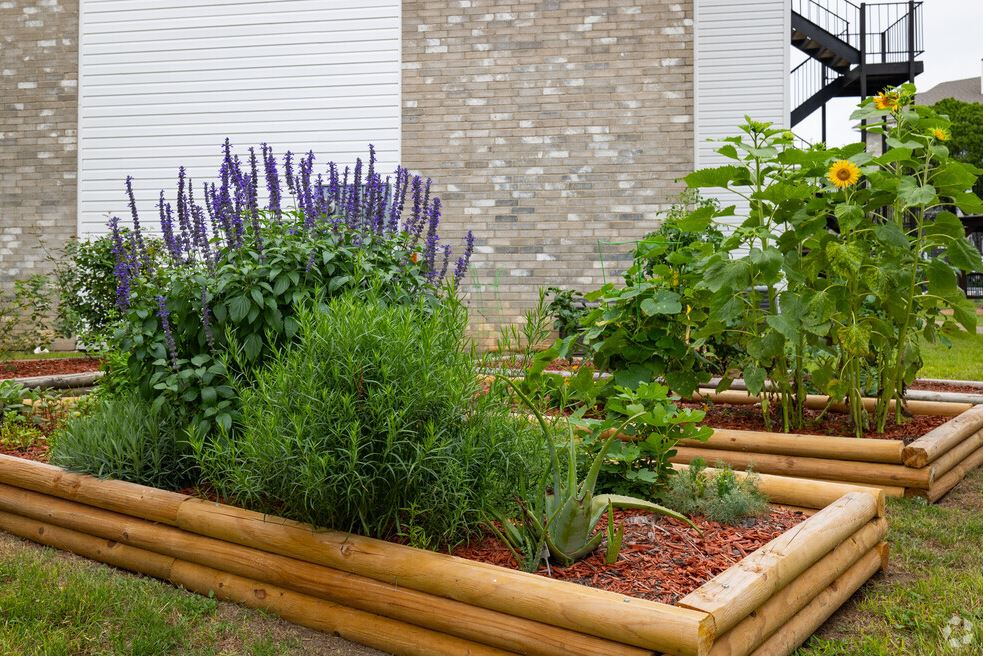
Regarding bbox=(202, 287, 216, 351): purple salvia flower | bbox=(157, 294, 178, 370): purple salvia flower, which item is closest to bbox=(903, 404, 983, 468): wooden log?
bbox=(202, 287, 216, 351): purple salvia flower

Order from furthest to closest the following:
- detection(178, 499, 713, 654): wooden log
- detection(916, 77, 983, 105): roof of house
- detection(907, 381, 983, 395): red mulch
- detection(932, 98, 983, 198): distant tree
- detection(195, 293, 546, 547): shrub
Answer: detection(916, 77, 983, 105): roof of house < detection(932, 98, 983, 198): distant tree < detection(907, 381, 983, 395): red mulch < detection(195, 293, 546, 547): shrub < detection(178, 499, 713, 654): wooden log

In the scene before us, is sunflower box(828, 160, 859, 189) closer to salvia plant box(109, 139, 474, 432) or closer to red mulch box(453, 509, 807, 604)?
red mulch box(453, 509, 807, 604)

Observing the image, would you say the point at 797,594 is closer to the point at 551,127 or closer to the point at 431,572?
the point at 431,572

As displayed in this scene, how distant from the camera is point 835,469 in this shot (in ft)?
12.1

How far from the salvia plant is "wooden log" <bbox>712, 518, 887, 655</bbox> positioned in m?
1.54

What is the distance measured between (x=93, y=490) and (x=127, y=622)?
87 centimetres

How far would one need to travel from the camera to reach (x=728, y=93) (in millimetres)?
9406

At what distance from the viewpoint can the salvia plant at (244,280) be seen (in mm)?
2965

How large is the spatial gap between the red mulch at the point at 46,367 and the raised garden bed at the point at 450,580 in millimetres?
4556

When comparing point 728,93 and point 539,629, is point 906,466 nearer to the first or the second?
point 539,629

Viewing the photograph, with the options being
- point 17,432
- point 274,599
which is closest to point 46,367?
point 17,432

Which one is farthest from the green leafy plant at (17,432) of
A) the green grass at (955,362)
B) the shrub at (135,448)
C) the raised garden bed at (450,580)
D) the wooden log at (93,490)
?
the green grass at (955,362)

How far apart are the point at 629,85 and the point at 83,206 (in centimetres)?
751

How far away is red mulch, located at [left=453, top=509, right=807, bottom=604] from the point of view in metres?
2.24
